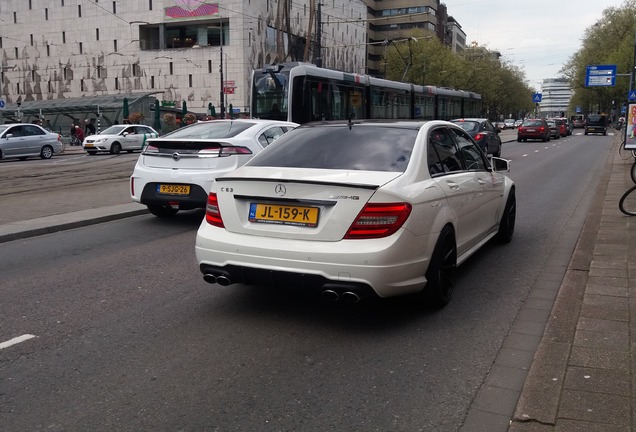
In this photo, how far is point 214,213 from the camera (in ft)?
15.7

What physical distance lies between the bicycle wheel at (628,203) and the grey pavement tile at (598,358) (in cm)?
601

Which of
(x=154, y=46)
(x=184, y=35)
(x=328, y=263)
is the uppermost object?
(x=184, y=35)

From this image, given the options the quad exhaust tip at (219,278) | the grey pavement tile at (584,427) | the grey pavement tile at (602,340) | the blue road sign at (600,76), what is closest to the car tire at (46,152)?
the quad exhaust tip at (219,278)

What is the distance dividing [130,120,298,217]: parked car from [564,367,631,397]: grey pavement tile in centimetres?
555

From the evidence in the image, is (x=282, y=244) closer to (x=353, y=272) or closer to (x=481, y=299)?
(x=353, y=272)

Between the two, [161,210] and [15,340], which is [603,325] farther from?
[161,210]

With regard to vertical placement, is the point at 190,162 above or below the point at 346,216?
above

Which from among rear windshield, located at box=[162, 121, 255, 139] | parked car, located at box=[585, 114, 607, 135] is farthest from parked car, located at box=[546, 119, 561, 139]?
Answer: rear windshield, located at box=[162, 121, 255, 139]

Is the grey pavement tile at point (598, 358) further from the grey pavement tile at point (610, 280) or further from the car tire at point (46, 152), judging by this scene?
the car tire at point (46, 152)

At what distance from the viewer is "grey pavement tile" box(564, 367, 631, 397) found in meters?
3.30

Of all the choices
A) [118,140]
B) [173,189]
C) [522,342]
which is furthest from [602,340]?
[118,140]

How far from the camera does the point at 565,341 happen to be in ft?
13.3

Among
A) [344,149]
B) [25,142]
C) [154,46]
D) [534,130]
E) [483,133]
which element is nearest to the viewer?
[344,149]

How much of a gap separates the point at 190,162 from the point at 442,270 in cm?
454
